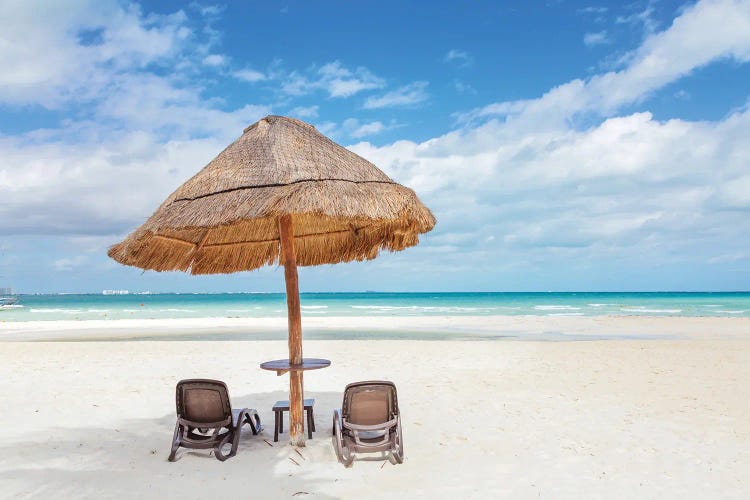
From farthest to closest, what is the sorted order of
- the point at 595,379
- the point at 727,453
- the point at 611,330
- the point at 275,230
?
the point at 611,330, the point at 595,379, the point at 275,230, the point at 727,453

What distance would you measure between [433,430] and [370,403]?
4.65 ft

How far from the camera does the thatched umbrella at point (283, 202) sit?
15.0 feet

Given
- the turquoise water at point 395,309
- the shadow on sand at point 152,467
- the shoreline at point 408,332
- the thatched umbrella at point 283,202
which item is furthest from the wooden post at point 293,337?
the turquoise water at point 395,309

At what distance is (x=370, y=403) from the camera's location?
4.99 m

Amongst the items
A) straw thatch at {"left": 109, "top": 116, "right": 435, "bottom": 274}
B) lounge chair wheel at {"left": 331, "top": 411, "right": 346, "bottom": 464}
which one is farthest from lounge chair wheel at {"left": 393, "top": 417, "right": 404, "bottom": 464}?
straw thatch at {"left": 109, "top": 116, "right": 435, "bottom": 274}

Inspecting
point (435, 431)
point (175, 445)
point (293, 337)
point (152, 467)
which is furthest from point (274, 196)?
point (435, 431)

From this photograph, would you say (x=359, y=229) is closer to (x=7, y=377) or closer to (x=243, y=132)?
(x=243, y=132)

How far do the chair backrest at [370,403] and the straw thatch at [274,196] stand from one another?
144 centimetres

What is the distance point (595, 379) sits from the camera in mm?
9312

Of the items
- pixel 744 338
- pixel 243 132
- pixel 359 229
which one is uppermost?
pixel 243 132

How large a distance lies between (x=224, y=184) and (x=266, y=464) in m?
2.37

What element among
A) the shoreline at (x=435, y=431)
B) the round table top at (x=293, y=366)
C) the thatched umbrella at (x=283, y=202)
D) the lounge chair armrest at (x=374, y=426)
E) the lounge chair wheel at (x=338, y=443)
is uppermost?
the thatched umbrella at (x=283, y=202)

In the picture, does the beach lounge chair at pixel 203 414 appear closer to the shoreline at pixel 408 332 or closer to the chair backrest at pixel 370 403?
the chair backrest at pixel 370 403

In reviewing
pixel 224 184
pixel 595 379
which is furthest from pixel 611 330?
pixel 224 184
